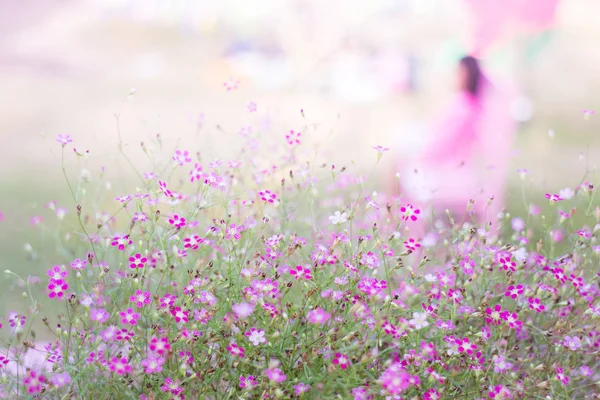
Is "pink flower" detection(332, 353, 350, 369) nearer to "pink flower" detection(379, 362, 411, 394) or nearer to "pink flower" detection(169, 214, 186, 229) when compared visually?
"pink flower" detection(379, 362, 411, 394)

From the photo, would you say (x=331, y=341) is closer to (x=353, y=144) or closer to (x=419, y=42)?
(x=353, y=144)

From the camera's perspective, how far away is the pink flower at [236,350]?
1513mm

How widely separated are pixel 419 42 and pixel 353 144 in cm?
66

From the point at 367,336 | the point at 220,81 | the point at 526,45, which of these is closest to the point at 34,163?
the point at 220,81

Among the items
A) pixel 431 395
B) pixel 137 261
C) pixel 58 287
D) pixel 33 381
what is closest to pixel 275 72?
pixel 137 261

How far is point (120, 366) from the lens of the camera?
150 centimetres

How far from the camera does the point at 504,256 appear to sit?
182 cm

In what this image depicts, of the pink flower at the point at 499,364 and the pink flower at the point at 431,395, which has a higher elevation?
the pink flower at the point at 499,364

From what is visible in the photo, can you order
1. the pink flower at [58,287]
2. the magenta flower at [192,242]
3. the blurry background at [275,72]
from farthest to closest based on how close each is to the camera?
1. the blurry background at [275,72]
2. the magenta flower at [192,242]
3. the pink flower at [58,287]

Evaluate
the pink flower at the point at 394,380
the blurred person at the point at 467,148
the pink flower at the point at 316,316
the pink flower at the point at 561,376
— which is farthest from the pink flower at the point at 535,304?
the blurred person at the point at 467,148

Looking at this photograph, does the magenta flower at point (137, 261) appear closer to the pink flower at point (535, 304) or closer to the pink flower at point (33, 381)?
the pink flower at point (33, 381)

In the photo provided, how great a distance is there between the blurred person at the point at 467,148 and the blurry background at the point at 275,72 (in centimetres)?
8

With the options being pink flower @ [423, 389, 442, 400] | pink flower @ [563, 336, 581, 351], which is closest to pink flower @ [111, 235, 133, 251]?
pink flower @ [423, 389, 442, 400]

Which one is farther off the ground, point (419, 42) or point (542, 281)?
point (419, 42)
